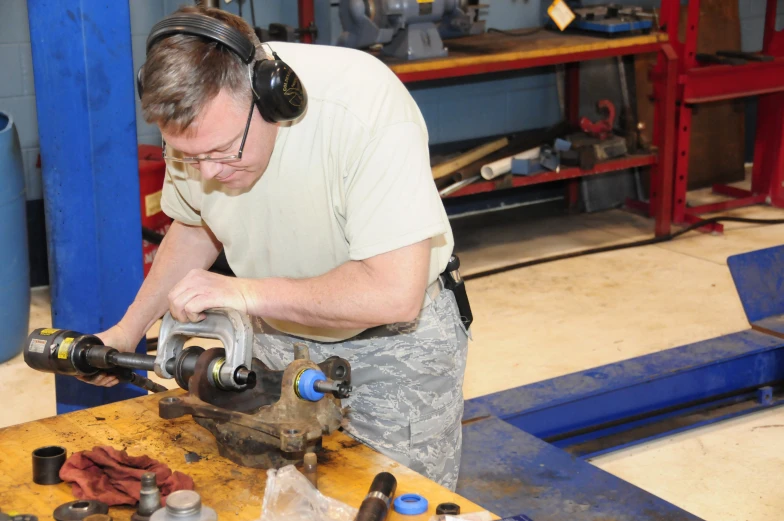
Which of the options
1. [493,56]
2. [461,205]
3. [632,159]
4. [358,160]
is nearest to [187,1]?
[493,56]

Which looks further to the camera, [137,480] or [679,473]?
[679,473]

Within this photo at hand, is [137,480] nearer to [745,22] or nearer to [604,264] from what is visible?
[604,264]

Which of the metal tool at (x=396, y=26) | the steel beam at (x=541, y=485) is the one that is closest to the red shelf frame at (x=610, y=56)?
the metal tool at (x=396, y=26)

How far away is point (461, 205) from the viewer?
534cm

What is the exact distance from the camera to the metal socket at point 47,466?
1593 mm

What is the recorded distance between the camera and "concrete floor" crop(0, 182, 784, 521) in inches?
119

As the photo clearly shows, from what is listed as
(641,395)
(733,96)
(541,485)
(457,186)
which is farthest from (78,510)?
(733,96)

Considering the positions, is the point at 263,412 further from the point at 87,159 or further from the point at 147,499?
the point at 87,159

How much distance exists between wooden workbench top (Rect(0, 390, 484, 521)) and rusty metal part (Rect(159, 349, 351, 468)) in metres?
0.04

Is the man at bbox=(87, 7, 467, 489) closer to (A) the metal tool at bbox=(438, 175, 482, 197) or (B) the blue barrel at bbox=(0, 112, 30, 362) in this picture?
(B) the blue barrel at bbox=(0, 112, 30, 362)

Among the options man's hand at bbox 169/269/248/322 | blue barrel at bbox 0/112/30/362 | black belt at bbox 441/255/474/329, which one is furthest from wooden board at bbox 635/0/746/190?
man's hand at bbox 169/269/248/322

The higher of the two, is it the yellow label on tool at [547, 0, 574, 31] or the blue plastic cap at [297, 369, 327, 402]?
the yellow label on tool at [547, 0, 574, 31]

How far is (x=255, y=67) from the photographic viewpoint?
1544mm

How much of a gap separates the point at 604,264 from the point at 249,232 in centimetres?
318
